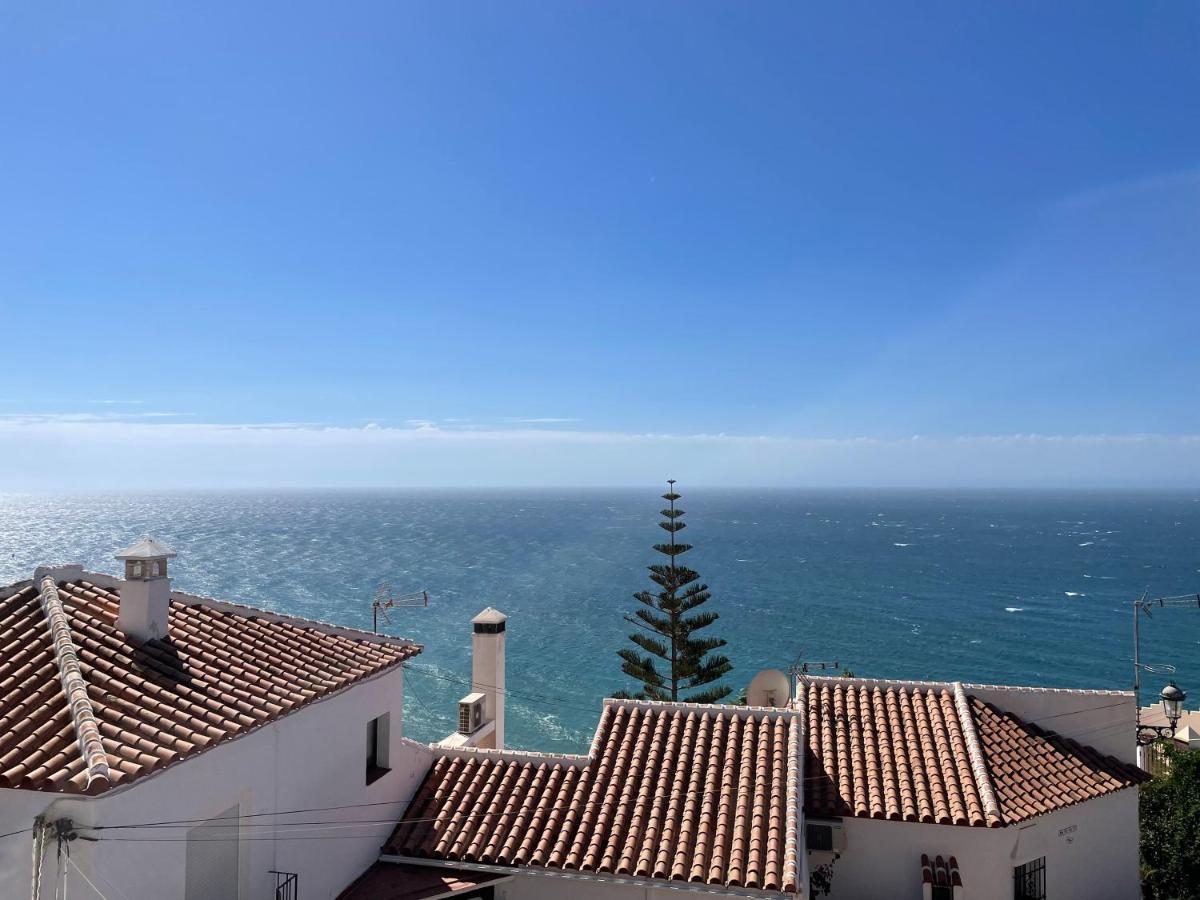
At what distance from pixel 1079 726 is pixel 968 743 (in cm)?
230

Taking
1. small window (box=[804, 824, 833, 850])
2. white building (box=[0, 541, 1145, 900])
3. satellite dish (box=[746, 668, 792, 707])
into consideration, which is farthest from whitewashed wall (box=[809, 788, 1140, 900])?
satellite dish (box=[746, 668, 792, 707])

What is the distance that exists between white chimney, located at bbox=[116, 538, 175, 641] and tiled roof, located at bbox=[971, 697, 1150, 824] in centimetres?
944

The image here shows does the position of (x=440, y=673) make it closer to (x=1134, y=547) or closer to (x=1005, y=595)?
(x=1005, y=595)

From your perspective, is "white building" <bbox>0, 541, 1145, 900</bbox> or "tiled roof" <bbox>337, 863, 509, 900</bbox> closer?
"white building" <bbox>0, 541, 1145, 900</bbox>

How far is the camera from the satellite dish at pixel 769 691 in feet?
41.1

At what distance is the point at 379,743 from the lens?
27.8 ft

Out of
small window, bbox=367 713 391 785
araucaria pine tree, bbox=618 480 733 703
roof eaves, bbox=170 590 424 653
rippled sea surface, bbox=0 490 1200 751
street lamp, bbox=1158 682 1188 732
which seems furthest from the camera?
rippled sea surface, bbox=0 490 1200 751

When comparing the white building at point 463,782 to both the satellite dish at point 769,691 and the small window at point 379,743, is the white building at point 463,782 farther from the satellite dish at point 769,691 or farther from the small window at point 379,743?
the satellite dish at point 769,691

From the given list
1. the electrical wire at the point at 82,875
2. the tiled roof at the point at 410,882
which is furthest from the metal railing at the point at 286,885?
the electrical wire at the point at 82,875

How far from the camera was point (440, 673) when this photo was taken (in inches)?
1547

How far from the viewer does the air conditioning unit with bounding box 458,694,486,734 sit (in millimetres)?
11336

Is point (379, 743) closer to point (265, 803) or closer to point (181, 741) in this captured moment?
point (265, 803)

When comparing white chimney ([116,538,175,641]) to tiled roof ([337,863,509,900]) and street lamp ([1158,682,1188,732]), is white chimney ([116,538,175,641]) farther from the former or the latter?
street lamp ([1158,682,1188,732])

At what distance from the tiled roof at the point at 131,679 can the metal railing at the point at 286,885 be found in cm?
150
